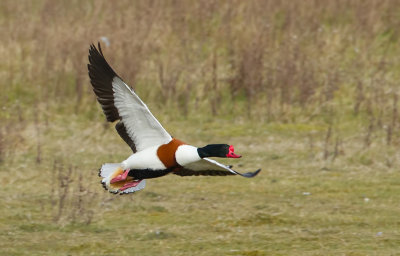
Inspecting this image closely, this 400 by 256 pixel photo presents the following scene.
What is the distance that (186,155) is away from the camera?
6477mm

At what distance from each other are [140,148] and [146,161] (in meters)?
0.27

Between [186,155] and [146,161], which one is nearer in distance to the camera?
[186,155]

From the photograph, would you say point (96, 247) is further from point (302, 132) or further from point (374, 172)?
point (302, 132)

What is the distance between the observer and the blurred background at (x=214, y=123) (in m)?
7.66

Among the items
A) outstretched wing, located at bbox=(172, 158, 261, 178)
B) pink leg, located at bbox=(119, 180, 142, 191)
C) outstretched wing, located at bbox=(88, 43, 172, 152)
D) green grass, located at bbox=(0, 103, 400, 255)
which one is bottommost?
green grass, located at bbox=(0, 103, 400, 255)

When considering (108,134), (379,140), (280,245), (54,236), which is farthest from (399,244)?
(108,134)

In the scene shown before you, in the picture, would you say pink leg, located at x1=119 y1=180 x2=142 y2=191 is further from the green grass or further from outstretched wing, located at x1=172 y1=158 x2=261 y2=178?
the green grass

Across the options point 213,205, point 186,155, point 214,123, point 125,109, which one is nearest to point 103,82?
point 125,109

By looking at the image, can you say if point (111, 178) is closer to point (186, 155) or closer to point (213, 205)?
point (186, 155)

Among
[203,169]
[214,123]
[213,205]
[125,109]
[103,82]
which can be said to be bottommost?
[213,205]

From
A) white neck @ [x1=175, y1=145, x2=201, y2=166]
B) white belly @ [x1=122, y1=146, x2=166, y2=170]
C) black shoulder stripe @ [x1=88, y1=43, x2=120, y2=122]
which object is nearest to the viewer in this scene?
white neck @ [x1=175, y1=145, x2=201, y2=166]

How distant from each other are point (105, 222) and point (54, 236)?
2.10 feet

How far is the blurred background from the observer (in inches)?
302

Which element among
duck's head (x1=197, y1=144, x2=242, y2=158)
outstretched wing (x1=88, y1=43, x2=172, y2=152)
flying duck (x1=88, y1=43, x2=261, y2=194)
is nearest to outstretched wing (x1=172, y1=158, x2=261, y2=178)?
flying duck (x1=88, y1=43, x2=261, y2=194)
